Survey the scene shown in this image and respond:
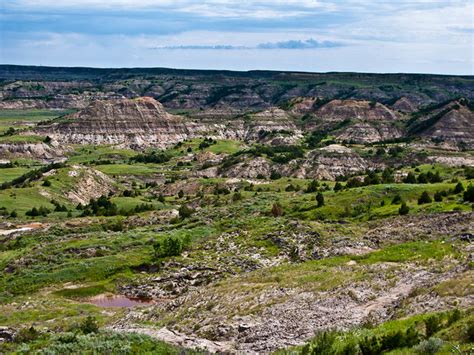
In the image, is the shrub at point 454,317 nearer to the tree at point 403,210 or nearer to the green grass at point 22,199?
the tree at point 403,210

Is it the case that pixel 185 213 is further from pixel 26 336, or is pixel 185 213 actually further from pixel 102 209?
pixel 26 336

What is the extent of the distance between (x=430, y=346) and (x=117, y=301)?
3198cm

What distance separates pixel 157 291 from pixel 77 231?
1084 inches

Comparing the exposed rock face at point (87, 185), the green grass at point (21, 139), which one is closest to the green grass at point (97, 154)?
the green grass at point (21, 139)

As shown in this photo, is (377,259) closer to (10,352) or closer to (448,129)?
(10,352)

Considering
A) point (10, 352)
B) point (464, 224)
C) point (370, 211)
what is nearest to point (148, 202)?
point (370, 211)

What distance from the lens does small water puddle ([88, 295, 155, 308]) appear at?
46.7 metres

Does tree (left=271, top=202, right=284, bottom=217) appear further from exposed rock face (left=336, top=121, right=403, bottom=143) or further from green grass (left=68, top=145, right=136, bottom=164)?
exposed rock face (left=336, top=121, right=403, bottom=143)

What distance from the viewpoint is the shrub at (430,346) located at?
20.4m

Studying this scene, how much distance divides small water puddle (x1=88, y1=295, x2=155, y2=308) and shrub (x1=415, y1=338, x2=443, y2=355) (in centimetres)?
2862

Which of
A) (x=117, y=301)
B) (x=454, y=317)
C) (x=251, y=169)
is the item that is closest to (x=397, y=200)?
(x=117, y=301)

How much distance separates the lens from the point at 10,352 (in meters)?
27.0

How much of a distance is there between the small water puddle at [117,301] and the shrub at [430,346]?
28.6 metres

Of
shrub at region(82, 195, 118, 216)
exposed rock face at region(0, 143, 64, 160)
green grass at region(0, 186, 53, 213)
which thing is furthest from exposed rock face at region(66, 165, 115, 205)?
exposed rock face at region(0, 143, 64, 160)
